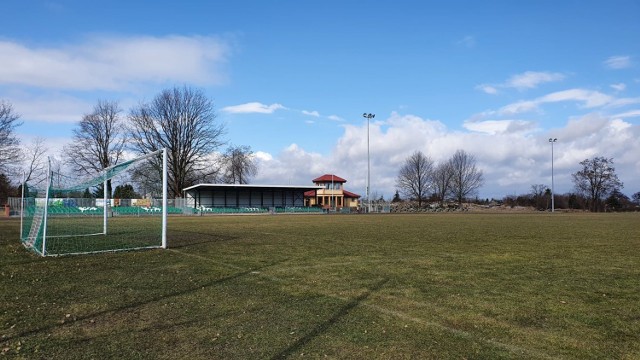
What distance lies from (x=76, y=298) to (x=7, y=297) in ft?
3.79

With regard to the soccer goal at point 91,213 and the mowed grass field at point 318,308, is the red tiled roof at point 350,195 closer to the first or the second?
the soccer goal at point 91,213

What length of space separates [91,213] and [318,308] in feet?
133

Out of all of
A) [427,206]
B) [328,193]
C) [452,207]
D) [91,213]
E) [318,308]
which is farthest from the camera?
[427,206]

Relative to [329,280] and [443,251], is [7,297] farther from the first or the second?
[443,251]

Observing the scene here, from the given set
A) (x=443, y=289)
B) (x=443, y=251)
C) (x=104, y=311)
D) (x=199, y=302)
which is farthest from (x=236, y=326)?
(x=443, y=251)

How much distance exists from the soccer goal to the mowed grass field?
345cm

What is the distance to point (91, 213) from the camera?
1666 inches

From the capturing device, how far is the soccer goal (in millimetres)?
16328

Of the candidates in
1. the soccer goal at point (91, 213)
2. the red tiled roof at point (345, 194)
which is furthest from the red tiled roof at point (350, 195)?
the soccer goal at point (91, 213)

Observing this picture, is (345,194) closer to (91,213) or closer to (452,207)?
(452,207)

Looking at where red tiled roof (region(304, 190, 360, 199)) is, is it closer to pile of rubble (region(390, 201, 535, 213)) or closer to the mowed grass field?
pile of rubble (region(390, 201, 535, 213))

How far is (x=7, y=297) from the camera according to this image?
7.98 meters

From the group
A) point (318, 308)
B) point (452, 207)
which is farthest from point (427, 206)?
point (318, 308)

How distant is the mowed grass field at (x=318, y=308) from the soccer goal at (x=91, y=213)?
3.45 metres
